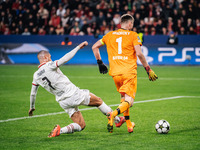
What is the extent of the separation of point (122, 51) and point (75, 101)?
4.01 feet

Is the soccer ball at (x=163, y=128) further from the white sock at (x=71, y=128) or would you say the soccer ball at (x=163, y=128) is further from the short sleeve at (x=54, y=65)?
the short sleeve at (x=54, y=65)

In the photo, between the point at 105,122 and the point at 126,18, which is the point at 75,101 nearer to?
the point at 105,122

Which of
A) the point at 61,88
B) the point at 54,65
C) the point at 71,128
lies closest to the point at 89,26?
the point at 61,88

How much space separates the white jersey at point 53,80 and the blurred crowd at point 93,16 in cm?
1795

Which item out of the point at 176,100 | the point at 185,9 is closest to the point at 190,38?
the point at 185,9

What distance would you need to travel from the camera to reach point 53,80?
6527 mm

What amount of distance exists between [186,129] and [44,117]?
3.11m

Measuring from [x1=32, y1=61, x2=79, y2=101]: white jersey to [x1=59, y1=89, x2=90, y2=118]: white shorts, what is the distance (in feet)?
0.22

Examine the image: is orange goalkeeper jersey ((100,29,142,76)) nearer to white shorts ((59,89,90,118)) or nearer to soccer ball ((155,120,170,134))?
white shorts ((59,89,90,118))

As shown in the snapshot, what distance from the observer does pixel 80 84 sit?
1484 cm

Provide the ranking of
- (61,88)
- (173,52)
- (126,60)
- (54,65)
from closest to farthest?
(54,65)
(61,88)
(126,60)
(173,52)

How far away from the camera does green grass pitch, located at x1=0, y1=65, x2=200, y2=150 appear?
6.05 meters

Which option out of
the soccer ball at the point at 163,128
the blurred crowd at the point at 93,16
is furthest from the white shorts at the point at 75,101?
the blurred crowd at the point at 93,16

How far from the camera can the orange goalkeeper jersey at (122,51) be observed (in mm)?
6859
